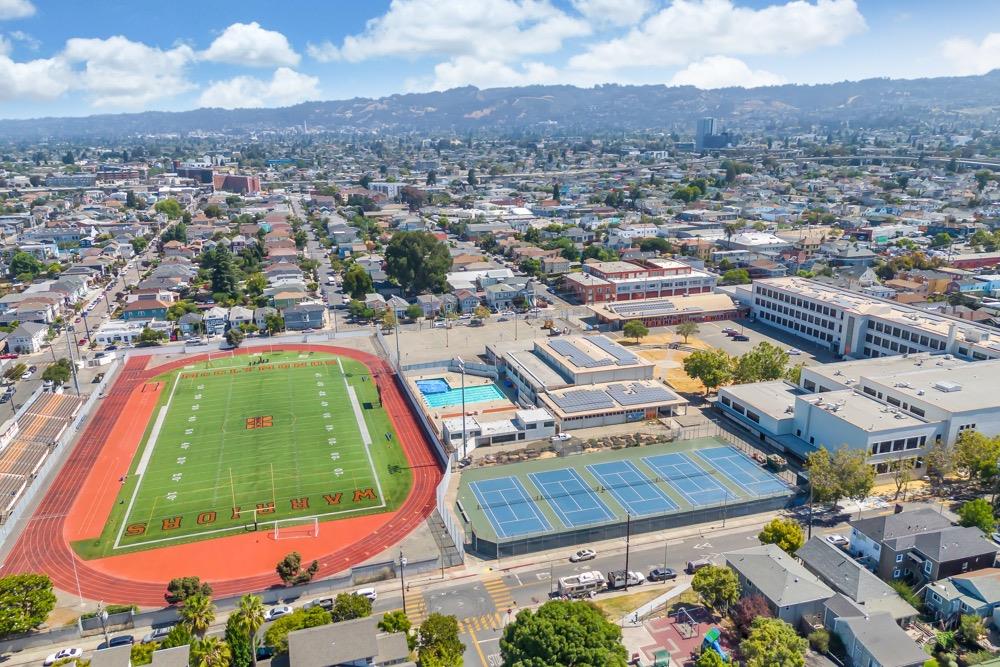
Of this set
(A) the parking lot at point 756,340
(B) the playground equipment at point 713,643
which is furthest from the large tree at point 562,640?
(A) the parking lot at point 756,340

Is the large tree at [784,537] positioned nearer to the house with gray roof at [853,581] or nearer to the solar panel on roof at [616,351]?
the house with gray roof at [853,581]

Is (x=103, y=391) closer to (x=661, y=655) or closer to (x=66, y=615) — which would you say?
(x=66, y=615)

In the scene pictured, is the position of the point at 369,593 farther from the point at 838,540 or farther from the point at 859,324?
the point at 859,324

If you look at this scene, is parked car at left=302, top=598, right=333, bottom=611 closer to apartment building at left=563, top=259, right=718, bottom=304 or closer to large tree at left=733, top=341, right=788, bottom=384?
large tree at left=733, top=341, right=788, bottom=384

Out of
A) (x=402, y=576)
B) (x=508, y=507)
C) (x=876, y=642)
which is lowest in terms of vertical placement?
(x=508, y=507)

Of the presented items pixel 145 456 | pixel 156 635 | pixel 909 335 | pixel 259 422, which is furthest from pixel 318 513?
pixel 909 335

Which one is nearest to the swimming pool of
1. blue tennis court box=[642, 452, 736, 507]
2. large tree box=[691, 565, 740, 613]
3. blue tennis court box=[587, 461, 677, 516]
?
blue tennis court box=[587, 461, 677, 516]
